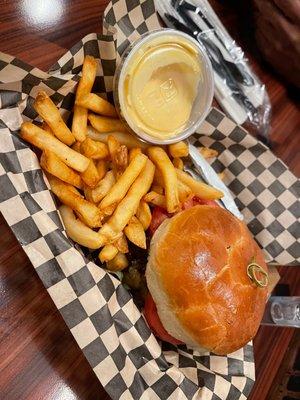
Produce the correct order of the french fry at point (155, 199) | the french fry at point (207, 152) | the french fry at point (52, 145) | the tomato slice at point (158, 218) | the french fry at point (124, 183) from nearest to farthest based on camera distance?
the french fry at point (52, 145)
the french fry at point (124, 183)
the french fry at point (155, 199)
the tomato slice at point (158, 218)
the french fry at point (207, 152)

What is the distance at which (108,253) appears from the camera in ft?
5.89

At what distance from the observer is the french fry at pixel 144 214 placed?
197 centimetres

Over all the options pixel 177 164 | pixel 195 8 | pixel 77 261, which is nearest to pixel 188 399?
pixel 77 261

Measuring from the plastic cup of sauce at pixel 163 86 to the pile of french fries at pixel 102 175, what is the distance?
0.08 m

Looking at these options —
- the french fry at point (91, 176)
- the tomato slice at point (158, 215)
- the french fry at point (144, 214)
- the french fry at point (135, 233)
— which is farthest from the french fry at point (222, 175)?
the french fry at point (91, 176)

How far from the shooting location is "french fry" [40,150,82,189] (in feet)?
5.50

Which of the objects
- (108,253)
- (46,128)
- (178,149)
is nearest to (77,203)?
(108,253)

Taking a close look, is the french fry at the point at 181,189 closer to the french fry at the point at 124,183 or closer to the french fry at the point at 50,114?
the french fry at the point at 124,183

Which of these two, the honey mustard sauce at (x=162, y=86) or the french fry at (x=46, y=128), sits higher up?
the french fry at (x=46, y=128)

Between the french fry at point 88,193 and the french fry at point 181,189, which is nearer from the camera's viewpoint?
the french fry at point 88,193

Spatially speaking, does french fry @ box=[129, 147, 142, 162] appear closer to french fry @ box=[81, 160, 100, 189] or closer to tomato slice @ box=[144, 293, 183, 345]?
french fry @ box=[81, 160, 100, 189]

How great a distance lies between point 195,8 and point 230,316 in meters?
1.72

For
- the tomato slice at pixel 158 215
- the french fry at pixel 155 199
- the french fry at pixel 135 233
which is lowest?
the tomato slice at pixel 158 215

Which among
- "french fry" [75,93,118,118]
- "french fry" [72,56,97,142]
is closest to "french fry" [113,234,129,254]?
"french fry" [72,56,97,142]
